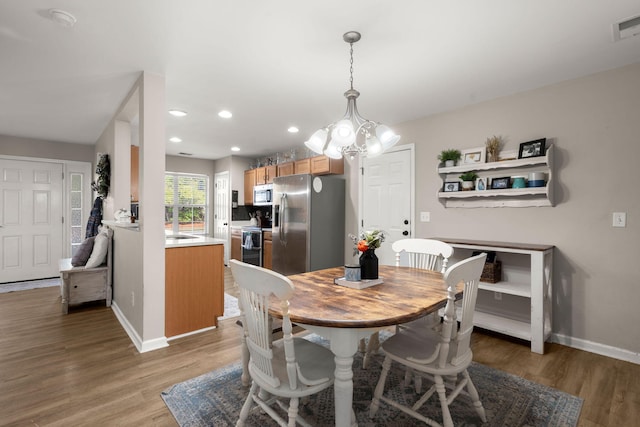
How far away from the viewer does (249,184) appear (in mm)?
6387

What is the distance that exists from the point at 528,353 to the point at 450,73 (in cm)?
244

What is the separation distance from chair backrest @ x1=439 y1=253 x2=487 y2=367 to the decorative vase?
20.5 inches

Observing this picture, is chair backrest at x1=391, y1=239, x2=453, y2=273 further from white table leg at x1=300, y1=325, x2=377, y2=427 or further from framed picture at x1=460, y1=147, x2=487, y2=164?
white table leg at x1=300, y1=325, x2=377, y2=427

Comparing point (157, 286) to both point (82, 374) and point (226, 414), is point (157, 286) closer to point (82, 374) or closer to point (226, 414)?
point (82, 374)

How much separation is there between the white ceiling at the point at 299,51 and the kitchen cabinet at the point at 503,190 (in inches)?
27.8

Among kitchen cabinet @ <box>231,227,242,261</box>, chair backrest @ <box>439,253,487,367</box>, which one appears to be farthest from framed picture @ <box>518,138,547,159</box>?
kitchen cabinet @ <box>231,227,242,261</box>

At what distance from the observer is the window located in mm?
6533

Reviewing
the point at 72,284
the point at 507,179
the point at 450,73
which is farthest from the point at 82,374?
the point at 507,179

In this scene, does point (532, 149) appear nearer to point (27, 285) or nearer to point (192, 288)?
point (192, 288)

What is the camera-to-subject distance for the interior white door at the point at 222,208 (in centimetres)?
659

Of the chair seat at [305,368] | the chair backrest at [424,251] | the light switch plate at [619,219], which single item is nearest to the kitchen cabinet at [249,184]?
the chair backrest at [424,251]

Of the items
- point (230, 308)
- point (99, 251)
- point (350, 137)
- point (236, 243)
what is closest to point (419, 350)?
point (350, 137)

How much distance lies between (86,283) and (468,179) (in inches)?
177

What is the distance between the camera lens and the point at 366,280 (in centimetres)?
197
